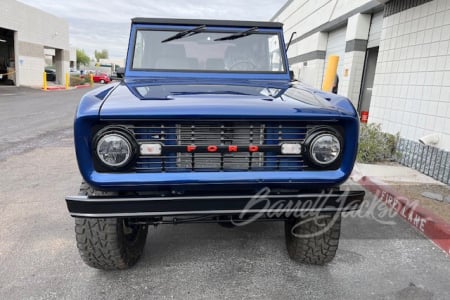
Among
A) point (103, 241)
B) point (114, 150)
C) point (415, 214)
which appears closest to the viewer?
point (114, 150)

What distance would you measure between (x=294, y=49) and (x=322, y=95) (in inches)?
681

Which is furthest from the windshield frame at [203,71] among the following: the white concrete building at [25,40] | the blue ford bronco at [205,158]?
the white concrete building at [25,40]

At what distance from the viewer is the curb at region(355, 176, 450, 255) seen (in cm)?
347

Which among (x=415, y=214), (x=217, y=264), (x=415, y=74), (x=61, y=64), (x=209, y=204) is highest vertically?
(x=61, y=64)

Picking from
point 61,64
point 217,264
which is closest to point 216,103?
point 217,264

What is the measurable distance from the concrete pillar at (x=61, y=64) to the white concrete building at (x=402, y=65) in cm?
2659

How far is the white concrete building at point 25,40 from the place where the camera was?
74.6ft

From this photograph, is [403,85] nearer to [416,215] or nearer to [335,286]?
[416,215]

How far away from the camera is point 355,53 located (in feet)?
32.6

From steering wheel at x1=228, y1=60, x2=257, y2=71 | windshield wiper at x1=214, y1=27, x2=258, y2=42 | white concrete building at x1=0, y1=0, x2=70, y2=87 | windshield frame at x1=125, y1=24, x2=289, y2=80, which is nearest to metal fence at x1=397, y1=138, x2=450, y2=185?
windshield frame at x1=125, y1=24, x2=289, y2=80

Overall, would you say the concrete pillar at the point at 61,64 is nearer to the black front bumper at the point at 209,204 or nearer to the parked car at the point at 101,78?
the parked car at the point at 101,78

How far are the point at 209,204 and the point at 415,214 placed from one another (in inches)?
109

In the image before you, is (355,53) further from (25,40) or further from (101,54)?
(101,54)

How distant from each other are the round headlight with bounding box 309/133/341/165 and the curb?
74.4 inches
